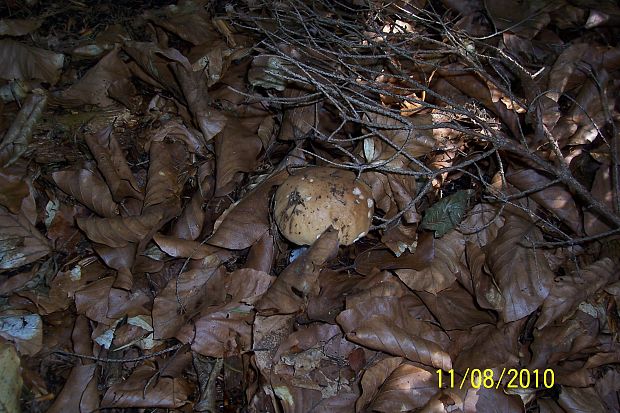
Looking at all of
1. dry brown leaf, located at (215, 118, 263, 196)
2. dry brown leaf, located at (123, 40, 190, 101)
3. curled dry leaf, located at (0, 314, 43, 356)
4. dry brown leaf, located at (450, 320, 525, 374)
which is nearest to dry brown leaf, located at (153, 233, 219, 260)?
dry brown leaf, located at (215, 118, 263, 196)

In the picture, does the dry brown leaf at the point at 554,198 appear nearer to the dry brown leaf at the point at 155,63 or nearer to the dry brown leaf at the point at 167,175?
the dry brown leaf at the point at 167,175

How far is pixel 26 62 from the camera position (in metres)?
3.12

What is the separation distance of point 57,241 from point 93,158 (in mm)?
564

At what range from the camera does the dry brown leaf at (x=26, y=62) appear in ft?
10.2

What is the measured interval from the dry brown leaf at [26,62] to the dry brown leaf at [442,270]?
2661 millimetres

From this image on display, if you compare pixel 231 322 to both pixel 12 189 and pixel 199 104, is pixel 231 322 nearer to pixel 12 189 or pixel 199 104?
pixel 199 104

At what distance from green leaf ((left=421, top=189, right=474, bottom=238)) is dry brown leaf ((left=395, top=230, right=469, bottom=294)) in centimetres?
8

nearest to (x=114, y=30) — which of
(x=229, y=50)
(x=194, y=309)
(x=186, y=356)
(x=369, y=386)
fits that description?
(x=229, y=50)

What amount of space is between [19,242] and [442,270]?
7.99 feet

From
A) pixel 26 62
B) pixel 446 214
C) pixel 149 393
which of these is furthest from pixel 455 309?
pixel 26 62

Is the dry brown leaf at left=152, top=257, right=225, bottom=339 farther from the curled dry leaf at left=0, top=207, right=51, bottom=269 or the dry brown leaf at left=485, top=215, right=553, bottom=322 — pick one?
the dry brown leaf at left=485, top=215, right=553, bottom=322

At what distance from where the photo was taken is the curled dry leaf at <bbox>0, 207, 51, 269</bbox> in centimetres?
264

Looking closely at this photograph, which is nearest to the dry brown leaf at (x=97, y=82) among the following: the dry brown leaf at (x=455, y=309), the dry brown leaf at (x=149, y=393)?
the dry brown leaf at (x=149, y=393)

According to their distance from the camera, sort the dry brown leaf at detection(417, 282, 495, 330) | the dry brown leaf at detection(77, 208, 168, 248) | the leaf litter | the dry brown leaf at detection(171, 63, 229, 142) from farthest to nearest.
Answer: the dry brown leaf at detection(171, 63, 229, 142) < the dry brown leaf at detection(77, 208, 168, 248) < the dry brown leaf at detection(417, 282, 495, 330) < the leaf litter
